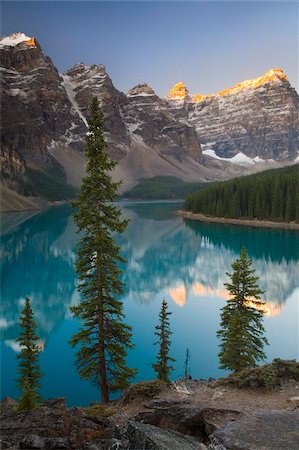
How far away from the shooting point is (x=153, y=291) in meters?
52.0

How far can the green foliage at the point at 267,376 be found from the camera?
48.7ft

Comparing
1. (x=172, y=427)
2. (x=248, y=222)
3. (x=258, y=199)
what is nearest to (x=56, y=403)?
(x=172, y=427)

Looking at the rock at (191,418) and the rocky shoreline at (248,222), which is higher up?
the rocky shoreline at (248,222)

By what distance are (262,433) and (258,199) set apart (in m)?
118

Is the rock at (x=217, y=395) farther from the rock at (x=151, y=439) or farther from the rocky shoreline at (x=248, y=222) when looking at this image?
the rocky shoreline at (x=248, y=222)

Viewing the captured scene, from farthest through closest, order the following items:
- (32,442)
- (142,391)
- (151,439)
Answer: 1. (142,391)
2. (32,442)
3. (151,439)

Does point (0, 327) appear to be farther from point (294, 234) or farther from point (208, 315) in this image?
point (294, 234)

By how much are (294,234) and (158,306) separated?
66.9 metres

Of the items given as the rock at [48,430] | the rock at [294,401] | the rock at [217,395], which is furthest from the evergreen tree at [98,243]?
the rock at [294,401]

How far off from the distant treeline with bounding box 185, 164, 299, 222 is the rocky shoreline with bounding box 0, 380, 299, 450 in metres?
107

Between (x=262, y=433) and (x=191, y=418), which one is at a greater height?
(x=262, y=433)

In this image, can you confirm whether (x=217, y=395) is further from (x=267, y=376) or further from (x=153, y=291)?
(x=153, y=291)

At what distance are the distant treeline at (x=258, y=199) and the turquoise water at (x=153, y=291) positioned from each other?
13.2 meters

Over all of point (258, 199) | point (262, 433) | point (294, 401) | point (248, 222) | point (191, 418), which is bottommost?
point (294, 401)
